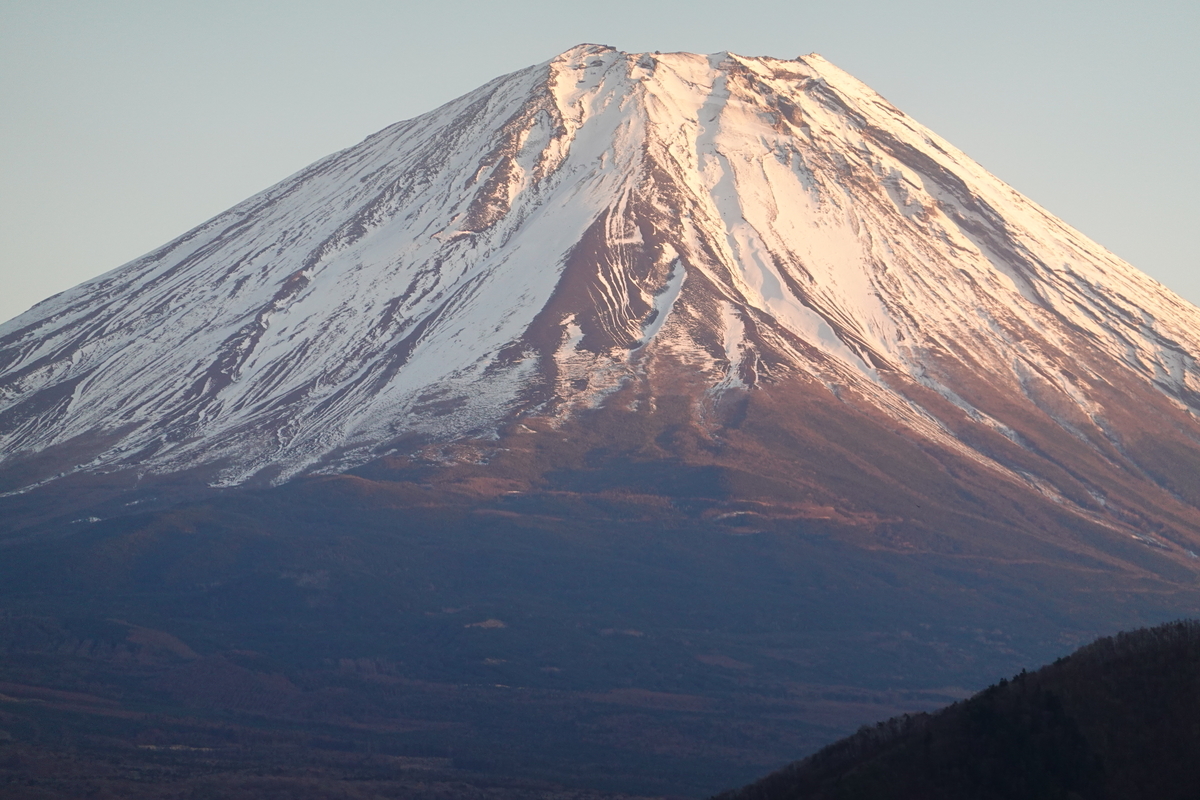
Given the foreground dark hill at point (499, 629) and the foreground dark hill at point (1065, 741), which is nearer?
the foreground dark hill at point (1065, 741)

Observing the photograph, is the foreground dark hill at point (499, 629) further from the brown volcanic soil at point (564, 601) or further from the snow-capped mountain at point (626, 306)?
the snow-capped mountain at point (626, 306)

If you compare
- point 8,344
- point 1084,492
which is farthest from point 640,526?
point 8,344

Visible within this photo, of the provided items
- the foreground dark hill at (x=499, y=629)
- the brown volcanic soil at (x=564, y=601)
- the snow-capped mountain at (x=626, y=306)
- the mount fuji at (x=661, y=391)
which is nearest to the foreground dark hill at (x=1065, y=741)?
the brown volcanic soil at (x=564, y=601)

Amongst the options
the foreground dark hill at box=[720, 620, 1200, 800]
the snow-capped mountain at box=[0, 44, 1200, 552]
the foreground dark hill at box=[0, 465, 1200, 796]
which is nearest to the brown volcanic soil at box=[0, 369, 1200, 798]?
the foreground dark hill at box=[0, 465, 1200, 796]

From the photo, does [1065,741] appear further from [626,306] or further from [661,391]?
[626,306]

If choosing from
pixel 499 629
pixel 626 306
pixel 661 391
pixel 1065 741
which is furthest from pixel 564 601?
pixel 1065 741
